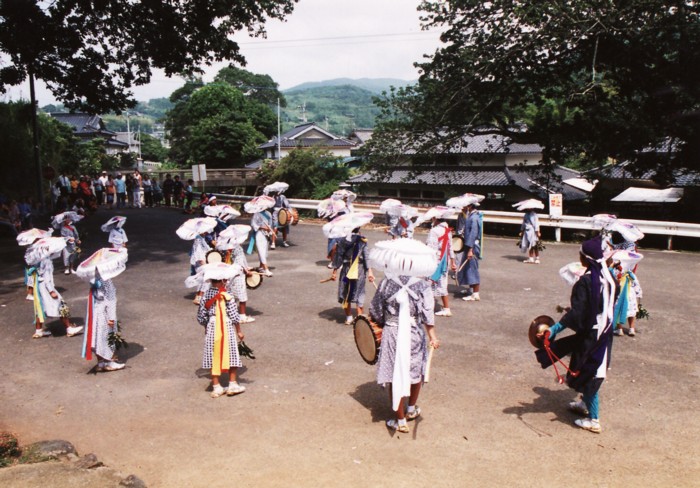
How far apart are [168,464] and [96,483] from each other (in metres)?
0.92

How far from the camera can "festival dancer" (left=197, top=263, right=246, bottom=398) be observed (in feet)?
24.5

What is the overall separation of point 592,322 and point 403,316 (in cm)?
213

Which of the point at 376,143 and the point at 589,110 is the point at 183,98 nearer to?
the point at 376,143

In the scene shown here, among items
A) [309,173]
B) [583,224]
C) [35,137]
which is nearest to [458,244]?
[583,224]

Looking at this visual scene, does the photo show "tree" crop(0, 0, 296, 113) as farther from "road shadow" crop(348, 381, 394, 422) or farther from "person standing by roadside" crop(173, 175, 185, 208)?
"road shadow" crop(348, 381, 394, 422)

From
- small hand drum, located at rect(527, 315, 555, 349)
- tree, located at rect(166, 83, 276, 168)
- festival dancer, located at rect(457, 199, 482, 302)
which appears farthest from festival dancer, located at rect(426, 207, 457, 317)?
tree, located at rect(166, 83, 276, 168)

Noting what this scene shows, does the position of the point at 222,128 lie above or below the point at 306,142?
above

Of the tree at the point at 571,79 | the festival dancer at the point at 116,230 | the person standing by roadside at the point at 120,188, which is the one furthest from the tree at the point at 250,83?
the festival dancer at the point at 116,230

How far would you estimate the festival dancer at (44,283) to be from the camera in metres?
9.88

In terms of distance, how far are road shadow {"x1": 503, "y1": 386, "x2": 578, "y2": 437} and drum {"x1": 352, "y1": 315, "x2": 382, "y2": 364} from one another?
6.16 ft

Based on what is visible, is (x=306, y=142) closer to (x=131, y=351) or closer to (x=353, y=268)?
(x=353, y=268)

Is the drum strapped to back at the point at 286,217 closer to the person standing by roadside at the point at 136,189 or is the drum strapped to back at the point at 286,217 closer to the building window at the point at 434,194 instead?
the person standing by roadside at the point at 136,189

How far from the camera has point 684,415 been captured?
22.8ft

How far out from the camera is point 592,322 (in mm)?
6438
